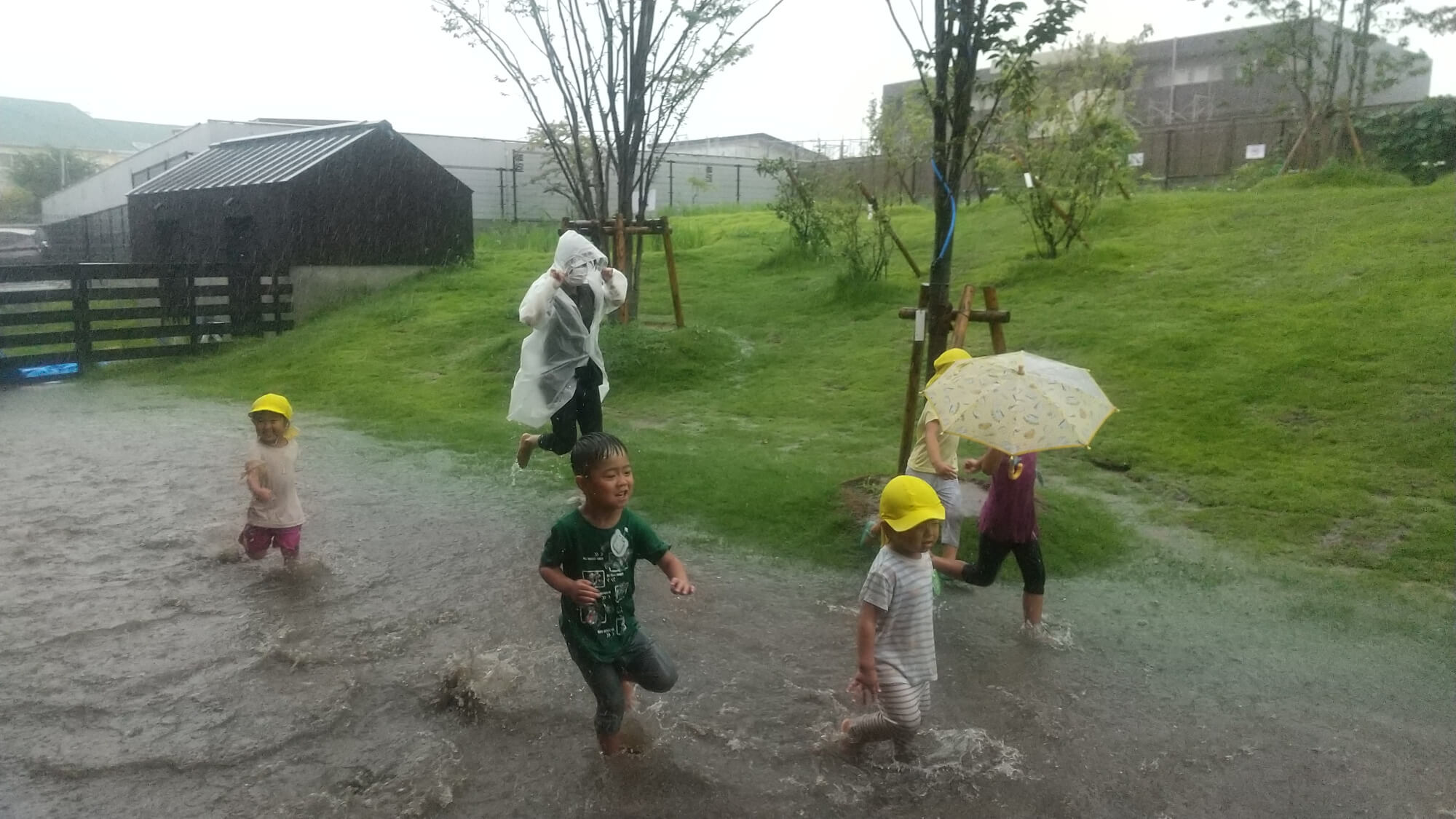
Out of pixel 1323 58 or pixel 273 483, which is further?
pixel 1323 58

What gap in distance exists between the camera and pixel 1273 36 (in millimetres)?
19703

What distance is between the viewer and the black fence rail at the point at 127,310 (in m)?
13.4

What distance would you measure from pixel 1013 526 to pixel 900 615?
141cm

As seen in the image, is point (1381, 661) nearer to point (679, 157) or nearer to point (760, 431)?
point (760, 431)

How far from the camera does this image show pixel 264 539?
5.64 metres

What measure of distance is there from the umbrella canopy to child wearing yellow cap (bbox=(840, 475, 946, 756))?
933 millimetres

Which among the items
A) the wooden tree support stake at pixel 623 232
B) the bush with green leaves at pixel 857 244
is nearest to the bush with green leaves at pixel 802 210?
the bush with green leaves at pixel 857 244

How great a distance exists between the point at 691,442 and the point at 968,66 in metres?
3.98

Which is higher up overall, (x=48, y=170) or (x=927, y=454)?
(x=48, y=170)

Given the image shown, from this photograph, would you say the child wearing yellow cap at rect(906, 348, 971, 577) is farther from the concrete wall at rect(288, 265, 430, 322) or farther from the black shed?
the concrete wall at rect(288, 265, 430, 322)

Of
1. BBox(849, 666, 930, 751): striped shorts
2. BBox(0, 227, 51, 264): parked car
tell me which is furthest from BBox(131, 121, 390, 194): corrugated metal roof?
BBox(849, 666, 930, 751): striped shorts

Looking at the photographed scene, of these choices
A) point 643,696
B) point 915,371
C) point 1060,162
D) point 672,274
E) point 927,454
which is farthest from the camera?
point 1060,162

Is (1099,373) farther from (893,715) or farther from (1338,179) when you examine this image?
(1338,179)

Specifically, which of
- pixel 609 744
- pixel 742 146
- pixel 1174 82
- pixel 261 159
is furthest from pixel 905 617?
pixel 742 146
